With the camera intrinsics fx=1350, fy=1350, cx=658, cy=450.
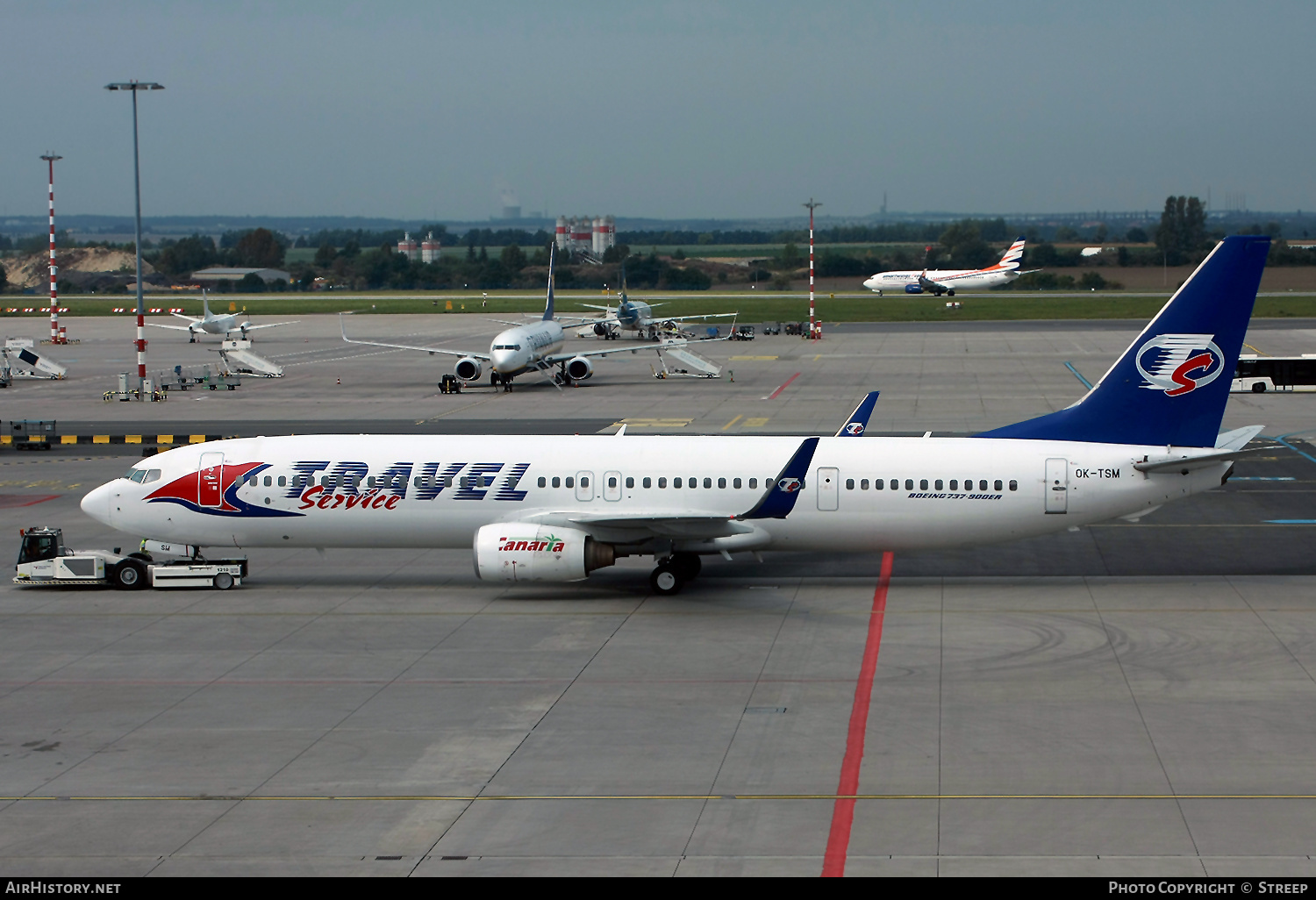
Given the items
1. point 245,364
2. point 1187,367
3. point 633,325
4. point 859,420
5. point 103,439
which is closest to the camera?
point 1187,367

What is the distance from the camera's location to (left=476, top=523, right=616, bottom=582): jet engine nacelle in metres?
30.3

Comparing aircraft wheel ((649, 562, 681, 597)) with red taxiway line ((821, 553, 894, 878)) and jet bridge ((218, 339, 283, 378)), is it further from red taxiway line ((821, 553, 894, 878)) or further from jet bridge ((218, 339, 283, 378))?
jet bridge ((218, 339, 283, 378))

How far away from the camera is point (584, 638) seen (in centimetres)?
2784

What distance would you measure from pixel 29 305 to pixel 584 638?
19203 cm

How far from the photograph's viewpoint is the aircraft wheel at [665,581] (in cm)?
3141

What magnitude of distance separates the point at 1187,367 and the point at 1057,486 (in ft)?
13.5

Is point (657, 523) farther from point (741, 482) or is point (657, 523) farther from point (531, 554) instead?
point (531, 554)

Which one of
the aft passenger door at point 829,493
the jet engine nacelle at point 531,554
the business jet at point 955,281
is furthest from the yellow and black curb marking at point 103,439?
the business jet at point 955,281

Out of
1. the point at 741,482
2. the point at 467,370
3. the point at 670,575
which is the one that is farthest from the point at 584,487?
the point at 467,370

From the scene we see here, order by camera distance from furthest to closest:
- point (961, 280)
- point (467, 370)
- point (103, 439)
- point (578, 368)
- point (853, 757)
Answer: point (961, 280), point (578, 368), point (467, 370), point (103, 439), point (853, 757)

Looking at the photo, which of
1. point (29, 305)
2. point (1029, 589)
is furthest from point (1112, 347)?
point (29, 305)

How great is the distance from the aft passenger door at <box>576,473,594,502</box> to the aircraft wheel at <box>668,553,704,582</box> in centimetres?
245

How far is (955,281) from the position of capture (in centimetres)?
18288

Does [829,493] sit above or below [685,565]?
above
